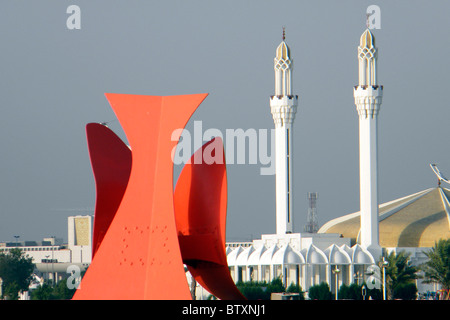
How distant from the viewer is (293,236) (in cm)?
6606

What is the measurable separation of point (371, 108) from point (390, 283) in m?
11.8

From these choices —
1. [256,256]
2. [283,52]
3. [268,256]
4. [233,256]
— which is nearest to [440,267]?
[268,256]

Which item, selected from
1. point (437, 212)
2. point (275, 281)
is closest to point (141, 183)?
point (275, 281)

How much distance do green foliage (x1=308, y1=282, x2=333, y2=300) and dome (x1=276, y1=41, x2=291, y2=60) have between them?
19163 millimetres

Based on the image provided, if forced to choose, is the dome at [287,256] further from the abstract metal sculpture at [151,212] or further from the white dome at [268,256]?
the abstract metal sculpture at [151,212]

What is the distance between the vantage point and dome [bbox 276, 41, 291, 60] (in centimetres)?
7112

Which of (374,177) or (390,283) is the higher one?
(374,177)

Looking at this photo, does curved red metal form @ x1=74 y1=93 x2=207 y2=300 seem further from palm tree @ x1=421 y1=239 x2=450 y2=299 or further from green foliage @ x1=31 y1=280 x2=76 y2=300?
palm tree @ x1=421 y1=239 x2=450 y2=299

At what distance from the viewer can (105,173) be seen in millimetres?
33500

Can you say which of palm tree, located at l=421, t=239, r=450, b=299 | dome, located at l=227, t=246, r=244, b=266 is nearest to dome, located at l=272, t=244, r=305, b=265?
dome, located at l=227, t=246, r=244, b=266

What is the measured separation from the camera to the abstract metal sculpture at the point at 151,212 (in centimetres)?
3122
